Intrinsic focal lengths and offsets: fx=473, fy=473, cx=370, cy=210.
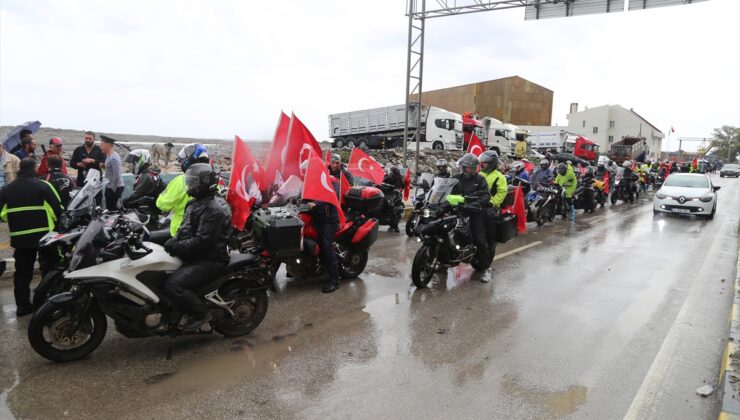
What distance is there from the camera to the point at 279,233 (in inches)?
212

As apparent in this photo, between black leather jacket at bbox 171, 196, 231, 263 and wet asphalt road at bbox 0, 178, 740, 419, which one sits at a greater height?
black leather jacket at bbox 171, 196, 231, 263

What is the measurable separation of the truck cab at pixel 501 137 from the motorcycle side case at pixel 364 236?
Answer: 99.2ft

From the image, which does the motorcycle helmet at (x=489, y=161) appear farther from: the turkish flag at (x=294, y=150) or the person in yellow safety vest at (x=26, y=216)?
the person in yellow safety vest at (x=26, y=216)

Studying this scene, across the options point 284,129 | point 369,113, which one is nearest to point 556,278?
point 284,129

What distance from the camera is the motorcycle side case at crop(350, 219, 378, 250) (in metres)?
6.55

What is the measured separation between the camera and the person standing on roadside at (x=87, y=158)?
26.6 ft

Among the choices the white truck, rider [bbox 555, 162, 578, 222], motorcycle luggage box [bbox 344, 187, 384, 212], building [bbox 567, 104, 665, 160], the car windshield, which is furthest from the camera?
building [bbox 567, 104, 665, 160]

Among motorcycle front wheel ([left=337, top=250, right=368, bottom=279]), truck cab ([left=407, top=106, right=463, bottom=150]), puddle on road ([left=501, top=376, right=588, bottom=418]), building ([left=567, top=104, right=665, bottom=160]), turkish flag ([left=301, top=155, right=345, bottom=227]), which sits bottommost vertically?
puddle on road ([left=501, top=376, right=588, bottom=418])

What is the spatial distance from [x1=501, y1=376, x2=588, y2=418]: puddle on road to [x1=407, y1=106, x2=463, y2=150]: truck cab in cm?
2981

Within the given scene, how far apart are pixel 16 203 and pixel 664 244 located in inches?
438

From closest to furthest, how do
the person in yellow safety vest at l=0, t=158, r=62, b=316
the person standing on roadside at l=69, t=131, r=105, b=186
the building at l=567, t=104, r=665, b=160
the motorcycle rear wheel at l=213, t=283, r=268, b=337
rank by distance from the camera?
the motorcycle rear wheel at l=213, t=283, r=268, b=337, the person in yellow safety vest at l=0, t=158, r=62, b=316, the person standing on roadside at l=69, t=131, r=105, b=186, the building at l=567, t=104, r=665, b=160

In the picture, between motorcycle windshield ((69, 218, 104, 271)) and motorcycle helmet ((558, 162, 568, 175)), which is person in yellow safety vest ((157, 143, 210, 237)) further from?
motorcycle helmet ((558, 162, 568, 175))

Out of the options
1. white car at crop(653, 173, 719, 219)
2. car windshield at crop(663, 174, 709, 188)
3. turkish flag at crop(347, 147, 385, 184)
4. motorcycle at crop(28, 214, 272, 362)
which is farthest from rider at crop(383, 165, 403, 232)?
car windshield at crop(663, 174, 709, 188)

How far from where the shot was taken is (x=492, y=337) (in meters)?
4.82
